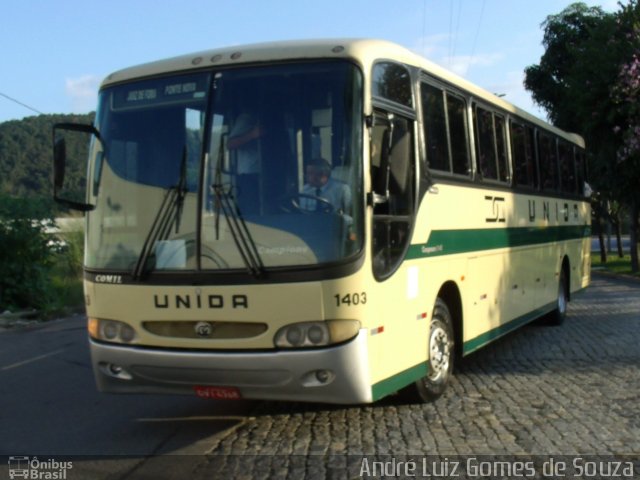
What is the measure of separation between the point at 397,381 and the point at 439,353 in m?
1.24

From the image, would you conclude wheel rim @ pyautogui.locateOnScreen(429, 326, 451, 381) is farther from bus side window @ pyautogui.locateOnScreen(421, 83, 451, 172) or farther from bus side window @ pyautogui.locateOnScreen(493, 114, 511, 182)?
bus side window @ pyautogui.locateOnScreen(493, 114, 511, 182)

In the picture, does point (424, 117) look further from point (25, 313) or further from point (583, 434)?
point (25, 313)

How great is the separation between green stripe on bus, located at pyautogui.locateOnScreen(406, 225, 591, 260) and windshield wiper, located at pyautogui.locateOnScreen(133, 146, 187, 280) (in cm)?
199

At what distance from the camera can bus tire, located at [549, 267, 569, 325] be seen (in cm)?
1324

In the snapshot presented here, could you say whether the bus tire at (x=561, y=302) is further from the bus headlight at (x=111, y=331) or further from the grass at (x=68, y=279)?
the grass at (x=68, y=279)

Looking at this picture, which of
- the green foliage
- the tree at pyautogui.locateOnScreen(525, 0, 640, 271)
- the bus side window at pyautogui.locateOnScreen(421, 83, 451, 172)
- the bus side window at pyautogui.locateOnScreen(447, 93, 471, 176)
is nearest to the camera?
the bus side window at pyautogui.locateOnScreen(421, 83, 451, 172)

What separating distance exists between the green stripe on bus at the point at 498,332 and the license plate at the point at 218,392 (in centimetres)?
300

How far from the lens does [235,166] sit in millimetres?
6098

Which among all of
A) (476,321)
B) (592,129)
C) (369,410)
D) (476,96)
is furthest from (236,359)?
(592,129)

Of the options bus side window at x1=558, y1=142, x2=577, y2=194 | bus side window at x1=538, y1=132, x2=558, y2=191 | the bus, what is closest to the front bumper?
the bus

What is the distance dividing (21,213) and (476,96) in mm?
12835

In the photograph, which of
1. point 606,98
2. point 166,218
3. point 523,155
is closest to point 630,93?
point 606,98

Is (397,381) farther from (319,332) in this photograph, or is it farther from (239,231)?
(239,231)

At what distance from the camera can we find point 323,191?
590 centimetres
